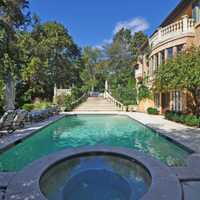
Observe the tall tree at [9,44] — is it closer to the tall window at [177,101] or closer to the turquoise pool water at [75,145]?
the turquoise pool water at [75,145]

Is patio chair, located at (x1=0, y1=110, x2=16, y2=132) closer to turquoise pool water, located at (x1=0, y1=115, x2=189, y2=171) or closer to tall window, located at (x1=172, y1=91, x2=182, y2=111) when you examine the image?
turquoise pool water, located at (x1=0, y1=115, x2=189, y2=171)

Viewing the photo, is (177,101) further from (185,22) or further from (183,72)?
(183,72)

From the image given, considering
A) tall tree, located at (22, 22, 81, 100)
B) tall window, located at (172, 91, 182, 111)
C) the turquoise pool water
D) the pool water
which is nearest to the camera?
the pool water

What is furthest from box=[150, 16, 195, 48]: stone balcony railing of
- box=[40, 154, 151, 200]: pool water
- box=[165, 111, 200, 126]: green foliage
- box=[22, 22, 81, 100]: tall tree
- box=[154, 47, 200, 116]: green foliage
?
box=[40, 154, 151, 200]: pool water

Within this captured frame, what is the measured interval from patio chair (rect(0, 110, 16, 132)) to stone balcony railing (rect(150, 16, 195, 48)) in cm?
1493

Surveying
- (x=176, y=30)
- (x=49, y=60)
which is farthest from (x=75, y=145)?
(x=49, y=60)

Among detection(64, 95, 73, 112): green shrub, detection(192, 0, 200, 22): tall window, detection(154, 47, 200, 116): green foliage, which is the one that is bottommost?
detection(64, 95, 73, 112): green shrub

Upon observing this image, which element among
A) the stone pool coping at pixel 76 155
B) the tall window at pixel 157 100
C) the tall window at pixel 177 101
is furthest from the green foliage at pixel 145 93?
the stone pool coping at pixel 76 155

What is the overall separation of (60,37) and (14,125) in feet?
99.4

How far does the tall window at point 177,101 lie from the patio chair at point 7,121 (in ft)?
45.6

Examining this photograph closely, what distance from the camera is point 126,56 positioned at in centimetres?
5256

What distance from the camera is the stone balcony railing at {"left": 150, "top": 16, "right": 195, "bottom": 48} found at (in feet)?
63.5

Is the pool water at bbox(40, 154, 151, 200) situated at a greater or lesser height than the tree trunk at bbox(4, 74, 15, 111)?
lesser

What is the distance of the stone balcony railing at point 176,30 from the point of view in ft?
63.5
